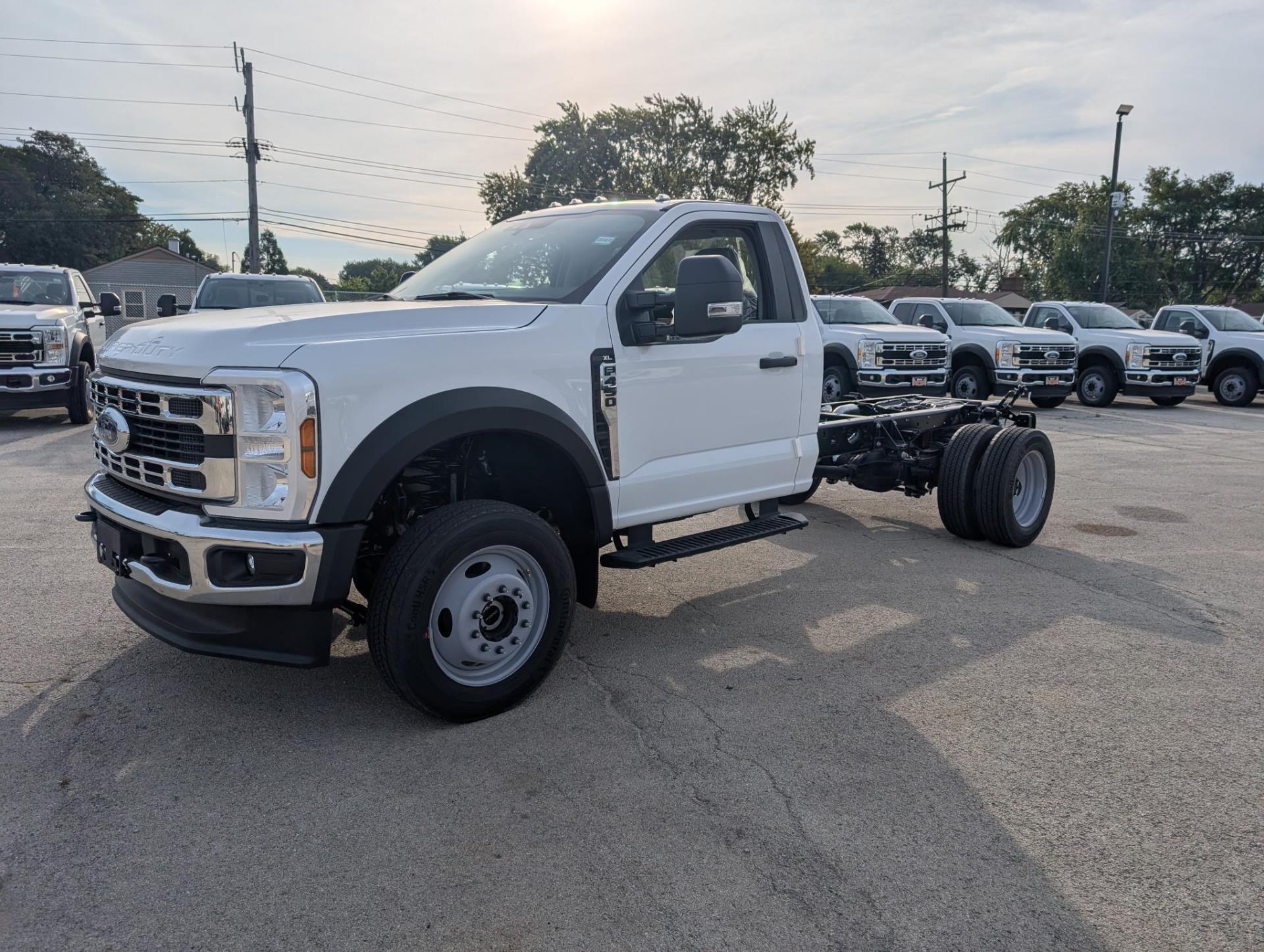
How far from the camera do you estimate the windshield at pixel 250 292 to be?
12.2 meters

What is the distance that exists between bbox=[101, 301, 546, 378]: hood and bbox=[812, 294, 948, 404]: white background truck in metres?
11.7

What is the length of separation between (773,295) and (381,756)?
10.3 feet

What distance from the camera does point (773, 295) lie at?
5.12 m

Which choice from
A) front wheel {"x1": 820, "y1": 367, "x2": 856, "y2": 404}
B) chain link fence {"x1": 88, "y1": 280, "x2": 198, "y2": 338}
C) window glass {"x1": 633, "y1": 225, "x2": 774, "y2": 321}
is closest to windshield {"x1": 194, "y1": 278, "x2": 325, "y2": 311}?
front wheel {"x1": 820, "y1": 367, "x2": 856, "y2": 404}

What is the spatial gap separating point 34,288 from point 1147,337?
1901 cm

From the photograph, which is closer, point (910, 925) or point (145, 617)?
point (910, 925)

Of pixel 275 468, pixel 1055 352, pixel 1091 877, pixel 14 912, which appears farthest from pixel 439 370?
pixel 1055 352

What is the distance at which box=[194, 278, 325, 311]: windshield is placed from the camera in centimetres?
1217

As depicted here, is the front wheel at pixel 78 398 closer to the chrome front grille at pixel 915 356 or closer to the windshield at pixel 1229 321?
the chrome front grille at pixel 915 356

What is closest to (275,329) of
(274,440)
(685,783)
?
(274,440)

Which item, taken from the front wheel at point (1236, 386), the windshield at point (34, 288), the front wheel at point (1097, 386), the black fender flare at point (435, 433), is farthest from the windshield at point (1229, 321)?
the windshield at point (34, 288)

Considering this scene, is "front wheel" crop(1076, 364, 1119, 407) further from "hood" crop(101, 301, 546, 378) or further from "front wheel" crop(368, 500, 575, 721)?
"front wheel" crop(368, 500, 575, 721)

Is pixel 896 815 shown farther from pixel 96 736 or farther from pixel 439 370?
pixel 96 736

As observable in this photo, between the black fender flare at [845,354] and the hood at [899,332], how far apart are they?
1.16ft
